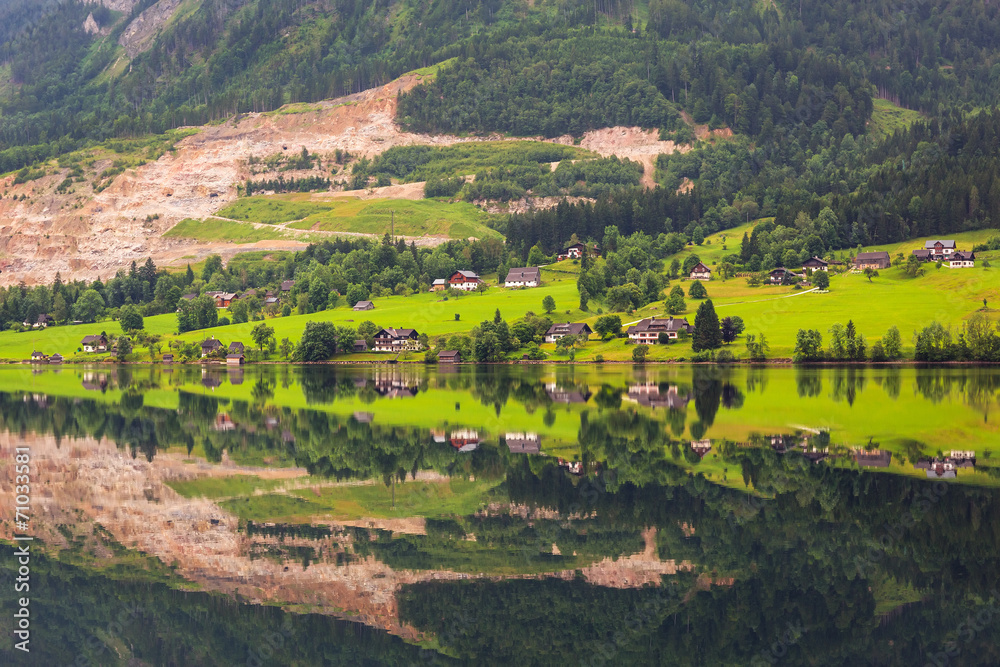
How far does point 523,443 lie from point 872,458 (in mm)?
16753

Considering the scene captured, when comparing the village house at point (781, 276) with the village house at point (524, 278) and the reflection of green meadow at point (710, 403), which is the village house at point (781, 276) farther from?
the reflection of green meadow at point (710, 403)

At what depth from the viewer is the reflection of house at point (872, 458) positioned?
133 ft

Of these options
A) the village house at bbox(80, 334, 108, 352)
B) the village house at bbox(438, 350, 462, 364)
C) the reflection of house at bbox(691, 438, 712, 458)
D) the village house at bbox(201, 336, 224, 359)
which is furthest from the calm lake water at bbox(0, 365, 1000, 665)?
the village house at bbox(80, 334, 108, 352)

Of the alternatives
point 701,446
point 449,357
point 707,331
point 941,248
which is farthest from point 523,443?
point 941,248

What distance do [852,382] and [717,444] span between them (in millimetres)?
34743

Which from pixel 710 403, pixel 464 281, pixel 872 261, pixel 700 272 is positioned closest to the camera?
pixel 710 403

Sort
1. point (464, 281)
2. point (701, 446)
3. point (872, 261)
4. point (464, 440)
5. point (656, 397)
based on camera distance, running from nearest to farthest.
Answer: point (701, 446) < point (464, 440) < point (656, 397) < point (872, 261) < point (464, 281)

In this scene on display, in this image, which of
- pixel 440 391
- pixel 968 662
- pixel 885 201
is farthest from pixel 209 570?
pixel 885 201

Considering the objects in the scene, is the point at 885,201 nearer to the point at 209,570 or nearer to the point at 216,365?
the point at 216,365

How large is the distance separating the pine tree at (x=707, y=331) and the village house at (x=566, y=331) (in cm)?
1682

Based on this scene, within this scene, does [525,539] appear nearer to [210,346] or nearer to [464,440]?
[464,440]

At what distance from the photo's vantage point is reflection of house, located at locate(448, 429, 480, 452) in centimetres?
5018

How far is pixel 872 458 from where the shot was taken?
42.2 metres

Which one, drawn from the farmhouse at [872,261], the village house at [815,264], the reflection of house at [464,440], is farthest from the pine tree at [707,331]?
the reflection of house at [464,440]
